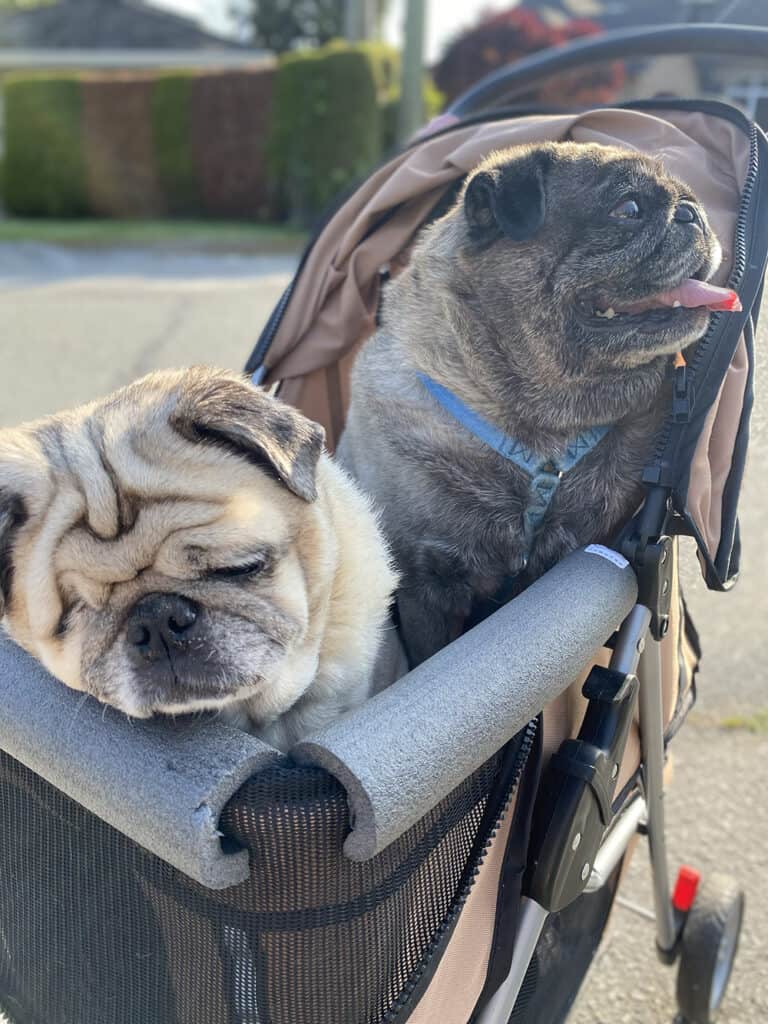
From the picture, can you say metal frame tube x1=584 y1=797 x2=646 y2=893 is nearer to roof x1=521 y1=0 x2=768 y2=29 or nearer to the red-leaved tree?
roof x1=521 y1=0 x2=768 y2=29

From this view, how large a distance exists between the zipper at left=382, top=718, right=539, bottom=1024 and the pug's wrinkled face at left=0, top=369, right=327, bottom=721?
17.4 inches

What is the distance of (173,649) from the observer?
59.2 inches

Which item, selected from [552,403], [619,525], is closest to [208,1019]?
[619,525]

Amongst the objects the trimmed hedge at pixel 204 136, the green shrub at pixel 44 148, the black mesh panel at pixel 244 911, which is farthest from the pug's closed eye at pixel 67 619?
the green shrub at pixel 44 148

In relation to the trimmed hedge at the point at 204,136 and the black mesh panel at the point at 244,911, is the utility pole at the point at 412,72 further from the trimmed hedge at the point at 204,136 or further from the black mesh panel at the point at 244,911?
the black mesh panel at the point at 244,911

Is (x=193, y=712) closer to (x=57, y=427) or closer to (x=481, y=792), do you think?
(x=481, y=792)

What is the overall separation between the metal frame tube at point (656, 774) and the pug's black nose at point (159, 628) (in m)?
0.91

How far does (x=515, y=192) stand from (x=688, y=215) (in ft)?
1.26

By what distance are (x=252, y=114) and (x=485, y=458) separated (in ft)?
58.9

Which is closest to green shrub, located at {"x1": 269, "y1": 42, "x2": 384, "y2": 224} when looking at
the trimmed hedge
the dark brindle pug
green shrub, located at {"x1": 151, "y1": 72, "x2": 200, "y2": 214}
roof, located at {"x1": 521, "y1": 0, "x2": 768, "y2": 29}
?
the trimmed hedge

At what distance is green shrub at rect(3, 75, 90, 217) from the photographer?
18.3 m

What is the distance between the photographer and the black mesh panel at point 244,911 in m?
1.15

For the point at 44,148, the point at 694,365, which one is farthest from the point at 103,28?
the point at 694,365

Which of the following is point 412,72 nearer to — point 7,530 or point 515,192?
point 515,192
